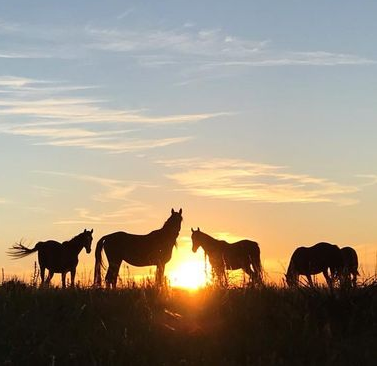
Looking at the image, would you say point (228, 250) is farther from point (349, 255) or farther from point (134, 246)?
point (134, 246)

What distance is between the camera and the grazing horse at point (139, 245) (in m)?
21.9

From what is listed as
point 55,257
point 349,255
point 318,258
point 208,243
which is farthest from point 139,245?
point 349,255

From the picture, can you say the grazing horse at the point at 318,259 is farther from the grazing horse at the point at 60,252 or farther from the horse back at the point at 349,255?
the grazing horse at the point at 60,252

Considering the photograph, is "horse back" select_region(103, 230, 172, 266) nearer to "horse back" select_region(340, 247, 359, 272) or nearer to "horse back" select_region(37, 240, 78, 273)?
"horse back" select_region(37, 240, 78, 273)

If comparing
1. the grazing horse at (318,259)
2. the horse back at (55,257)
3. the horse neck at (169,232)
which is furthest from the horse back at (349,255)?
the horse back at (55,257)

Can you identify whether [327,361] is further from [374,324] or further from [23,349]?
[23,349]

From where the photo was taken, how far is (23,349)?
10602 millimetres

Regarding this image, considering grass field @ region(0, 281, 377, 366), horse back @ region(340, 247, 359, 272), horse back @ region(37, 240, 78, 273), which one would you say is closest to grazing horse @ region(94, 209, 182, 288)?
horse back @ region(37, 240, 78, 273)

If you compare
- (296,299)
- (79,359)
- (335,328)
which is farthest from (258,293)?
(79,359)

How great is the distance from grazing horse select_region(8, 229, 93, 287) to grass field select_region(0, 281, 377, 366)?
10075 millimetres

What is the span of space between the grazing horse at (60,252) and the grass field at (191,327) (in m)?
10.1

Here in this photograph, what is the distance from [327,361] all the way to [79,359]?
11.4 feet

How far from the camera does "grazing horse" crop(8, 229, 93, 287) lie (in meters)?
23.6

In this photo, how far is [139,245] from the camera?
2225cm
